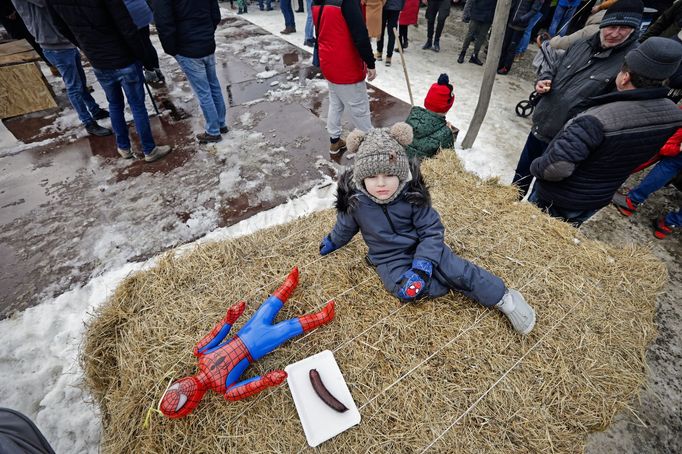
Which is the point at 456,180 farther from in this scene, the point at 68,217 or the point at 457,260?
the point at 68,217

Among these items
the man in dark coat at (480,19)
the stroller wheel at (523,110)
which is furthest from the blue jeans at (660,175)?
the man in dark coat at (480,19)

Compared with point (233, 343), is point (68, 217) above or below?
below

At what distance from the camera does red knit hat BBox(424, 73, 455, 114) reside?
3.66 metres

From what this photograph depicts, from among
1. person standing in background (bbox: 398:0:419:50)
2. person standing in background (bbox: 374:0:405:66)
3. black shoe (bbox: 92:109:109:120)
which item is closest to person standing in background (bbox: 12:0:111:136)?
black shoe (bbox: 92:109:109:120)

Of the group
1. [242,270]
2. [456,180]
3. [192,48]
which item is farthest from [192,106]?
[456,180]

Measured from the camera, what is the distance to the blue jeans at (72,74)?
3.97 metres

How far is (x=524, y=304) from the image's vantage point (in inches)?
79.4

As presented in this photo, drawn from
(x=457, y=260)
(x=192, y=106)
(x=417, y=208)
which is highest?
(x=417, y=208)

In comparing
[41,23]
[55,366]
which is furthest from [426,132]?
[41,23]

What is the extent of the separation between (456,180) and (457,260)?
1498 mm

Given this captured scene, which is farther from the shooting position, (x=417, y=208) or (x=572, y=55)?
(x=572, y=55)

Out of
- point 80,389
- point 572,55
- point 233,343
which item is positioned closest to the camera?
point 233,343

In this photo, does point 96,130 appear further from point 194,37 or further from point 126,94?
point 194,37

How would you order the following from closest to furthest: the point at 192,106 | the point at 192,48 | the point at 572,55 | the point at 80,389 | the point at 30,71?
the point at 80,389, the point at 572,55, the point at 192,48, the point at 30,71, the point at 192,106
